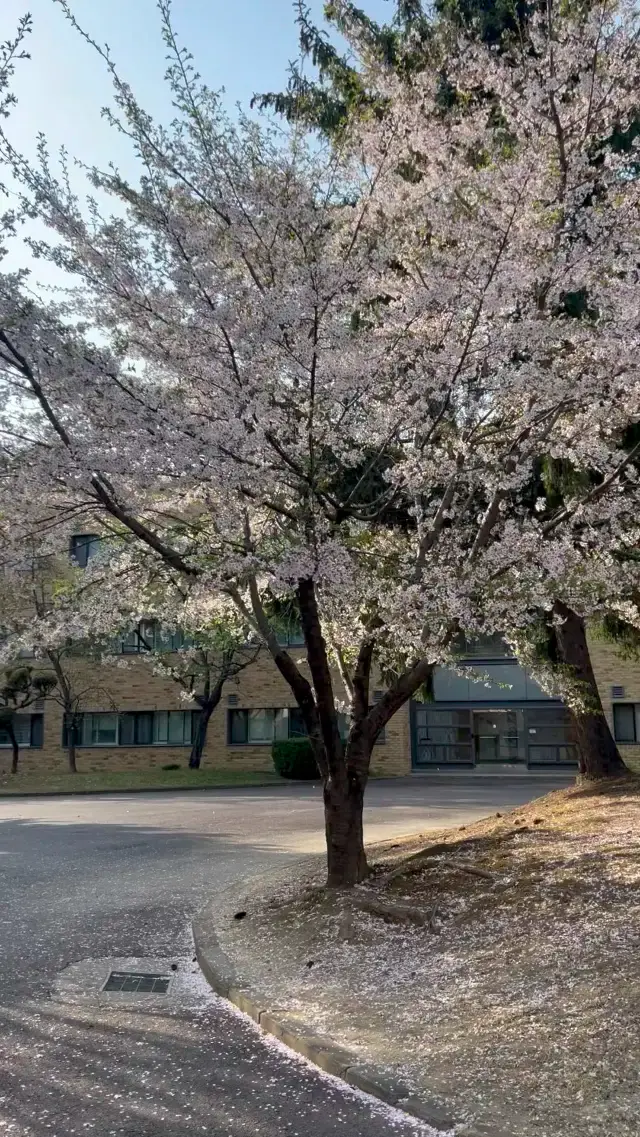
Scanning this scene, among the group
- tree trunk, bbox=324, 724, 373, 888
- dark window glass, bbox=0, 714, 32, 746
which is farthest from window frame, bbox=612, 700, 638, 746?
tree trunk, bbox=324, 724, 373, 888

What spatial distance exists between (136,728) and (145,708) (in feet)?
3.58

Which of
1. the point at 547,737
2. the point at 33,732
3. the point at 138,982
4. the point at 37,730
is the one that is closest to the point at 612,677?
the point at 547,737

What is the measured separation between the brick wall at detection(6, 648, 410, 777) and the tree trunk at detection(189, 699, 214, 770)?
145cm

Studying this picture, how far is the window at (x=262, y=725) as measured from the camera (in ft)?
119

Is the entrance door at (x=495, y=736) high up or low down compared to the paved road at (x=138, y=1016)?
up

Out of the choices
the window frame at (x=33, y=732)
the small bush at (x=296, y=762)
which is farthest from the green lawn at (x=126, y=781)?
the window frame at (x=33, y=732)

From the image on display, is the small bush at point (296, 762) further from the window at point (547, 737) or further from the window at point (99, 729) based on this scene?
the window at point (99, 729)

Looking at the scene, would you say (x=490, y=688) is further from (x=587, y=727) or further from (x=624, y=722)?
(x=587, y=727)

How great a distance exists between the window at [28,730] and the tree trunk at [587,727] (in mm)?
28144

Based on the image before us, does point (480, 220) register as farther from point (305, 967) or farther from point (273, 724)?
point (273, 724)

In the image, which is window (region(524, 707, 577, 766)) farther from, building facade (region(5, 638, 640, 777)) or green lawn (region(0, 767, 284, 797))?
green lawn (region(0, 767, 284, 797))

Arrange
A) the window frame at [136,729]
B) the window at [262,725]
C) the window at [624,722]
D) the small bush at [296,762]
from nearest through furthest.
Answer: the small bush at [296,762] < the window at [624,722] < the window at [262,725] < the window frame at [136,729]

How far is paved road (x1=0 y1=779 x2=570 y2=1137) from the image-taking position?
427 cm

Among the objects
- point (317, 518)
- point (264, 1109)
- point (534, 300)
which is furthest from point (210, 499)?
point (264, 1109)
